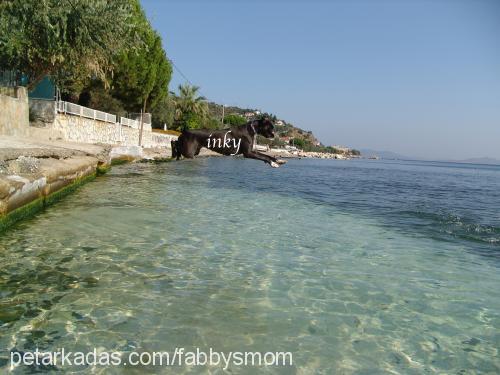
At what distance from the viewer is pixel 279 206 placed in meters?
14.8

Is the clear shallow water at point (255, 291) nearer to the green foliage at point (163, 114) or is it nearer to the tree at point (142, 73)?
the tree at point (142, 73)

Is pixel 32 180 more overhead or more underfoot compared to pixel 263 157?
more underfoot

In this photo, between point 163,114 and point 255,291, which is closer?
point 255,291

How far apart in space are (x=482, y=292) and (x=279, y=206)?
8990mm

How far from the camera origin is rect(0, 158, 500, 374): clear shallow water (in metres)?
4.11

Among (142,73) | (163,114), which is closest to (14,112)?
(142,73)

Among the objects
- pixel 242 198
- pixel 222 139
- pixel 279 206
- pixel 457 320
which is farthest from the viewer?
pixel 242 198

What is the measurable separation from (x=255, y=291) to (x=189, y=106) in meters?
88.0

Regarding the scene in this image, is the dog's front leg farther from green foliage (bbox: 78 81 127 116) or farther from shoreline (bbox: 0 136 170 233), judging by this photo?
green foliage (bbox: 78 81 127 116)

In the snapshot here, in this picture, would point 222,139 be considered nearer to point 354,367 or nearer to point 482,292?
point 482,292

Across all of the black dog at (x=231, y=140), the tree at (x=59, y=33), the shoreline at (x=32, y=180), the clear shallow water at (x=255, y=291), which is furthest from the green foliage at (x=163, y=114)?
the clear shallow water at (x=255, y=291)

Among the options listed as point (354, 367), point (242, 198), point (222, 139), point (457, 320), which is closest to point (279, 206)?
point (242, 198)

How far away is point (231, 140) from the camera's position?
11.8 metres

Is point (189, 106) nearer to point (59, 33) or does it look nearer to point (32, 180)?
point (59, 33)
